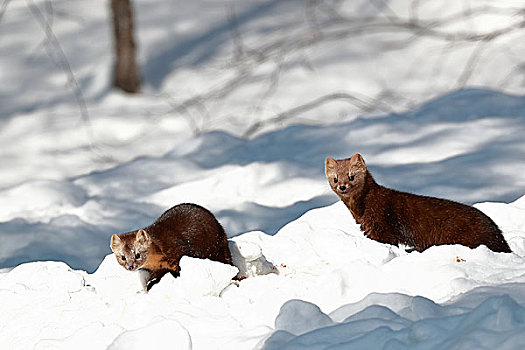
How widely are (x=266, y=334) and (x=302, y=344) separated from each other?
0.19 meters

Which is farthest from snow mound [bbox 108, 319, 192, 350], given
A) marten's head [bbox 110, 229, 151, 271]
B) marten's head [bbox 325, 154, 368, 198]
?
marten's head [bbox 325, 154, 368, 198]

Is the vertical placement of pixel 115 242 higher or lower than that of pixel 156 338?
higher

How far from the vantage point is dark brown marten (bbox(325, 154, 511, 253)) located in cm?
337

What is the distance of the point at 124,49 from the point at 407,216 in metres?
7.58

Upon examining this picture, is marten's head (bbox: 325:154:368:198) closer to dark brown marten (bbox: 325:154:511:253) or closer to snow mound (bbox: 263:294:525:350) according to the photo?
dark brown marten (bbox: 325:154:511:253)

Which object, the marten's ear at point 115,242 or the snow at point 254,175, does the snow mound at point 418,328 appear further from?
the marten's ear at point 115,242

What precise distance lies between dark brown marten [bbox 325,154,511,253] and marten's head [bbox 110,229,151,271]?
36.9 inches

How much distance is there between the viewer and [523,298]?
2.77 meters

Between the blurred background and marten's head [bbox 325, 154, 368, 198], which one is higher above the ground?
the blurred background

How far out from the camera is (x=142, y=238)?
10.5 feet

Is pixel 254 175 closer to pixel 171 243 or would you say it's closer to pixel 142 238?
pixel 171 243

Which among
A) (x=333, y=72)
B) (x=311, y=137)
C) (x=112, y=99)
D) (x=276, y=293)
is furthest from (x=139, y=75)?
(x=276, y=293)

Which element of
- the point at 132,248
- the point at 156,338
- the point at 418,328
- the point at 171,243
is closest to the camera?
the point at 418,328

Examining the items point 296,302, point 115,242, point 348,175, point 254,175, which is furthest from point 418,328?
point 254,175
